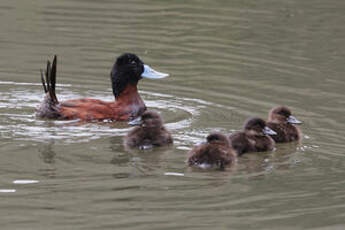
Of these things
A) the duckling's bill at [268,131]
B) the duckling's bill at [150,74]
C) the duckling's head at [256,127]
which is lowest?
the duckling's bill at [268,131]

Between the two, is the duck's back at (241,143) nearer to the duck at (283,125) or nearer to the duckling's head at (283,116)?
the duck at (283,125)

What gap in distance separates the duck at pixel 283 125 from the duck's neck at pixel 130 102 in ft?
4.96

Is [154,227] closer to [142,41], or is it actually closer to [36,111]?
[36,111]

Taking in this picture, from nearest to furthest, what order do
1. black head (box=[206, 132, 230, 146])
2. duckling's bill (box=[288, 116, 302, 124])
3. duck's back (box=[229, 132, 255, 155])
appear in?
black head (box=[206, 132, 230, 146]) → duck's back (box=[229, 132, 255, 155]) → duckling's bill (box=[288, 116, 302, 124])

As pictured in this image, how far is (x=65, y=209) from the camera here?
6242 millimetres

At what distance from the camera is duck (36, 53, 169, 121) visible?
30.6 feet

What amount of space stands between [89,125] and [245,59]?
11.5ft

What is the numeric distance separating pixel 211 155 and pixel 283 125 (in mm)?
1491

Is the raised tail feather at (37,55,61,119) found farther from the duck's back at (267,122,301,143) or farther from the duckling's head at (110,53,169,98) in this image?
the duck's back at (267,122,301,143)

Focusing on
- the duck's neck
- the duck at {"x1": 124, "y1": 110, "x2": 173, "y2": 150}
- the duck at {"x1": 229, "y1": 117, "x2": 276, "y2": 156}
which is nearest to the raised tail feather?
the duck's neck

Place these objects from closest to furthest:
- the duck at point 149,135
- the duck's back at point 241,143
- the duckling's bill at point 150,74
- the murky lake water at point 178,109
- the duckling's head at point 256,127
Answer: the murky lake water at point 178,109 < the duck's back at point 241,143 < the duck at point 149,135 < the duckling's head at point 256,127 < the duckling's bill at point 150,74

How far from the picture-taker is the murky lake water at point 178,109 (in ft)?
20.9

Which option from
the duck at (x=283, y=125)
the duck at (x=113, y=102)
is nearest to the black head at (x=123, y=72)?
the duck at (x=113, y=102)

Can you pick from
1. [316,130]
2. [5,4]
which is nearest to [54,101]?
[316,130]
